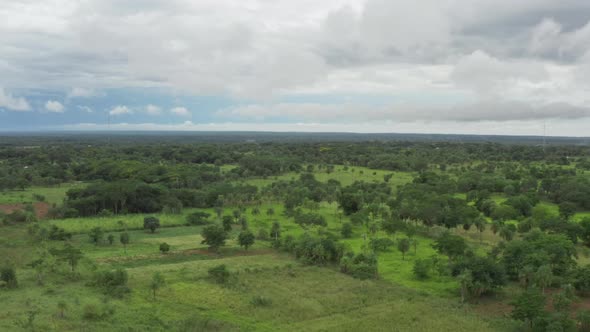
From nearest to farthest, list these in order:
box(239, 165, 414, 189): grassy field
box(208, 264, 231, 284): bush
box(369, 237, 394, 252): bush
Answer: box(208, 264, 231, 284): bush, box(369, 237, 394, 252): bush, box(239, 165, 414, 189): grassy field

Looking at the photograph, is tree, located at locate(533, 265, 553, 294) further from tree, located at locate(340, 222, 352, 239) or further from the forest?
tree, located at locate(340, 222, 352, 239)

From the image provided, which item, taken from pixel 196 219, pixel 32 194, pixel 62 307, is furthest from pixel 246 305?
pixel 32 194

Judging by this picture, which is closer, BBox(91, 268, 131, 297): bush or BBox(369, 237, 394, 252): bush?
BBox(91, 268, 131, 297): bush

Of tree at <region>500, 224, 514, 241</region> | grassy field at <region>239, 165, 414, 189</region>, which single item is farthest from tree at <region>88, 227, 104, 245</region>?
grassy field at <region>239, 165, 414, 189</region>

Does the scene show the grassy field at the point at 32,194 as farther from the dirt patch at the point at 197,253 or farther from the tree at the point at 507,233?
the tree at the point at 507,233

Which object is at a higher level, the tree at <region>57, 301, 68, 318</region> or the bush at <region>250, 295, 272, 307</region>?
the tree at <region>57, 301, 68, 318</region>

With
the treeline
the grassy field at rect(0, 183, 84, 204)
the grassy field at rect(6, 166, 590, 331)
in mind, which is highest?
the treeline

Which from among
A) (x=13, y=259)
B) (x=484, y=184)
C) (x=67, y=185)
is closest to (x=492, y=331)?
(x=13, y=259)

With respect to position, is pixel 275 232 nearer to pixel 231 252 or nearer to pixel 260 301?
pixel 231 252
